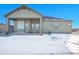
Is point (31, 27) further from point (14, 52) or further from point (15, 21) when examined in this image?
point (14, 52)

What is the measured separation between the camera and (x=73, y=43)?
3830mm

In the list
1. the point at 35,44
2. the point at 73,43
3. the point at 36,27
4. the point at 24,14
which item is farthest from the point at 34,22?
the point at 73,43

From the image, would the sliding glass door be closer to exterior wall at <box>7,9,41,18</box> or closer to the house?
exterior wall at <box>7,9,41,18</box>

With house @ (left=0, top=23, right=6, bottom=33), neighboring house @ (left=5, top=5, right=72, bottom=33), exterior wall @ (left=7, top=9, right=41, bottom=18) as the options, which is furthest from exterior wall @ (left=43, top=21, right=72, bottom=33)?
house @ (left=0, top=23, right=6, bottom=33)

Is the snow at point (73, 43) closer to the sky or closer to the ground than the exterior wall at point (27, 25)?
closer to the ground

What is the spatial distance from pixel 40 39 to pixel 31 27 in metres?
0.31

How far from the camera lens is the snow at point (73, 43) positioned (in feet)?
12.5

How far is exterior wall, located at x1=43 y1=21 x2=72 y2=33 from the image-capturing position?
381 cm

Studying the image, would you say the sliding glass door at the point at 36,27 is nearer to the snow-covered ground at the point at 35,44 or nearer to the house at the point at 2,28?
the snow-covered ground at the point at 35,44

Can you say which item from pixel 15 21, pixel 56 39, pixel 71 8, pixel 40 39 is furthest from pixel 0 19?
pixel 71 8

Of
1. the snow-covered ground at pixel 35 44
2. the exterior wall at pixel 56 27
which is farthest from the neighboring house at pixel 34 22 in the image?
the snow-covered ground at pixel 35 44

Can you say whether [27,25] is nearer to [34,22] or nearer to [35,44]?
[34,22]

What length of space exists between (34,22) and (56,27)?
466 mm

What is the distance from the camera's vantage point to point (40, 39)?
3.82 m
